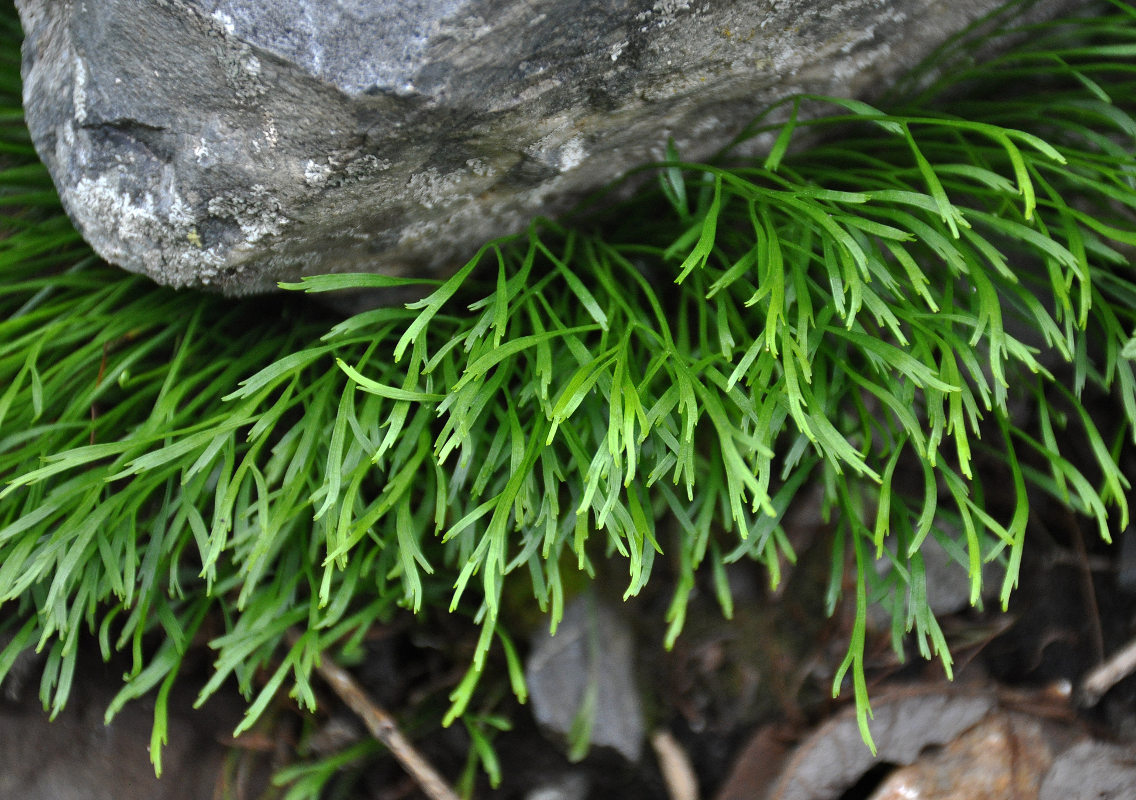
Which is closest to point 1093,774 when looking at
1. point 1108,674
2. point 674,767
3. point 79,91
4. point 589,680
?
point 1108,674

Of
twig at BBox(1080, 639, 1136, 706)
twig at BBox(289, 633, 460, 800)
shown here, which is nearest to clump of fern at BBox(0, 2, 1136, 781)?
twig at BBox(289, 633, 460, 800)

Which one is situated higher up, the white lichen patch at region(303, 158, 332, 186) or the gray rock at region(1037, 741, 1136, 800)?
the white lichen patch at region(303, 158, 332, 186)

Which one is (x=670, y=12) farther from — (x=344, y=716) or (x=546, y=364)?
(x=344, y=716)

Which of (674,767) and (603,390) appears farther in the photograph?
(674,767)

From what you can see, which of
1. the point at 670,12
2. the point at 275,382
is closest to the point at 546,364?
the point at 275,382

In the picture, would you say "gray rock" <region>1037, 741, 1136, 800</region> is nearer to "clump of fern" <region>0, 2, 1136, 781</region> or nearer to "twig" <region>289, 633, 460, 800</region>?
"clump of fern" <region>0, 2, 1136, 781</region>

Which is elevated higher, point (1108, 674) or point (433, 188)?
point (433, 188)

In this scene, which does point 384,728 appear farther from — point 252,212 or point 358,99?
point 358,99
